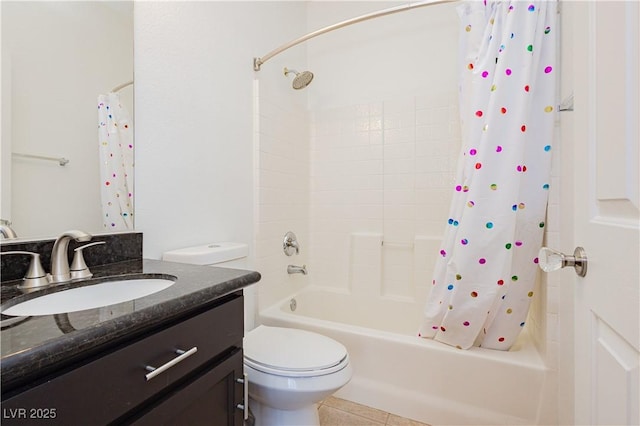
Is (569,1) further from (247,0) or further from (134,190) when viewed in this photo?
(134,190)

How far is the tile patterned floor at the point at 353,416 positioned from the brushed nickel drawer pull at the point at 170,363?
3.53ft

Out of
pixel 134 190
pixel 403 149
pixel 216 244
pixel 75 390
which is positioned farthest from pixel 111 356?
pixel 403 149

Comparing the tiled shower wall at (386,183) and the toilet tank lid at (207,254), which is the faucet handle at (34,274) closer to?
the toilet tank lid at (207,254)

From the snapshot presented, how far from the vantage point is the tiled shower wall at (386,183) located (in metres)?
2.01

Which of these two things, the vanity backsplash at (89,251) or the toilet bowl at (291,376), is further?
the toilet bowl at (291,376)

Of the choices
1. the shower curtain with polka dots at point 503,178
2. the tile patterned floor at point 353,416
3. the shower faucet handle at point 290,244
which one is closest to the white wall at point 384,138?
the shower faucet handle at point 290,244

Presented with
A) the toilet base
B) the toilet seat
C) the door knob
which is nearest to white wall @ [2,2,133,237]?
the toilet seat

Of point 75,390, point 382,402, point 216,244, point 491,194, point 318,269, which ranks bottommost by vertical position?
point 382,402

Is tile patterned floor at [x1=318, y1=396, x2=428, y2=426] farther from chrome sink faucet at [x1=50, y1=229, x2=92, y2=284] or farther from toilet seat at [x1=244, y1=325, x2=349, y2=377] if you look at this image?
chrome sink faucet at [x1=50, y1=229, x2=92, y2=284]

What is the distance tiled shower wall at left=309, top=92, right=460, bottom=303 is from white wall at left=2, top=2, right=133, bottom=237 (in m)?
1.49

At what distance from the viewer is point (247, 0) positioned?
1.70 metres

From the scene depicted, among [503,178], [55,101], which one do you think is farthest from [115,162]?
[503,178]

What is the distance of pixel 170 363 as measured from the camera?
61 centimetres

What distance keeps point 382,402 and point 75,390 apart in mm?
1403
